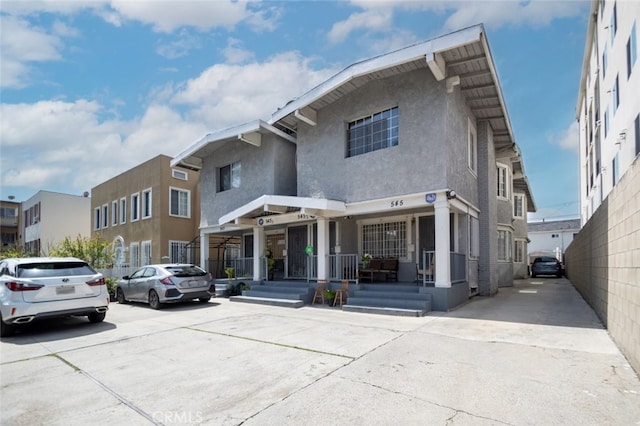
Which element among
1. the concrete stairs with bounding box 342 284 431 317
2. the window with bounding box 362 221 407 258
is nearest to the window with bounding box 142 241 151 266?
the window with bounding box 362 221 407 258

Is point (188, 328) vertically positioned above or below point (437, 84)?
below

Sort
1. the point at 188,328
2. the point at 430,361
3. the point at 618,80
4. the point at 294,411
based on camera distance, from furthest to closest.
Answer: the point at 618,80 → the point at 188,328 → the point at 430,361 → the point at 294,411

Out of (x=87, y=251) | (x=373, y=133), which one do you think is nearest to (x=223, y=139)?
(x=373, y=133)

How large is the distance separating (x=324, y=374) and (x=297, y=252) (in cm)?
1098

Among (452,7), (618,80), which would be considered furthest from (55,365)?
(618,80)

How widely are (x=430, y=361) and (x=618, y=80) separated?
41.3ft

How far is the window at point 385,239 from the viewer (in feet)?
45.2

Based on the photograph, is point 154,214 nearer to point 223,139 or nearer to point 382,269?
point 223,139

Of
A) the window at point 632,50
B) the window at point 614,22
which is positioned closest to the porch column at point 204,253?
the window at point 632,50

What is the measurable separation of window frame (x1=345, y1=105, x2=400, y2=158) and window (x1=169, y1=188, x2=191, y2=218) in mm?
11991

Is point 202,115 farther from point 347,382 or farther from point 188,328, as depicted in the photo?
point 347,382

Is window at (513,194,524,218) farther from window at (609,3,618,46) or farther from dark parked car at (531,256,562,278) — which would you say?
window at (609,3,618,46)

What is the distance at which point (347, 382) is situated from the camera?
4.73 metres

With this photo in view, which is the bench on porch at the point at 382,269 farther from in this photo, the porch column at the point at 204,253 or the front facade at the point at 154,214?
the front facade at the point at 154,214
